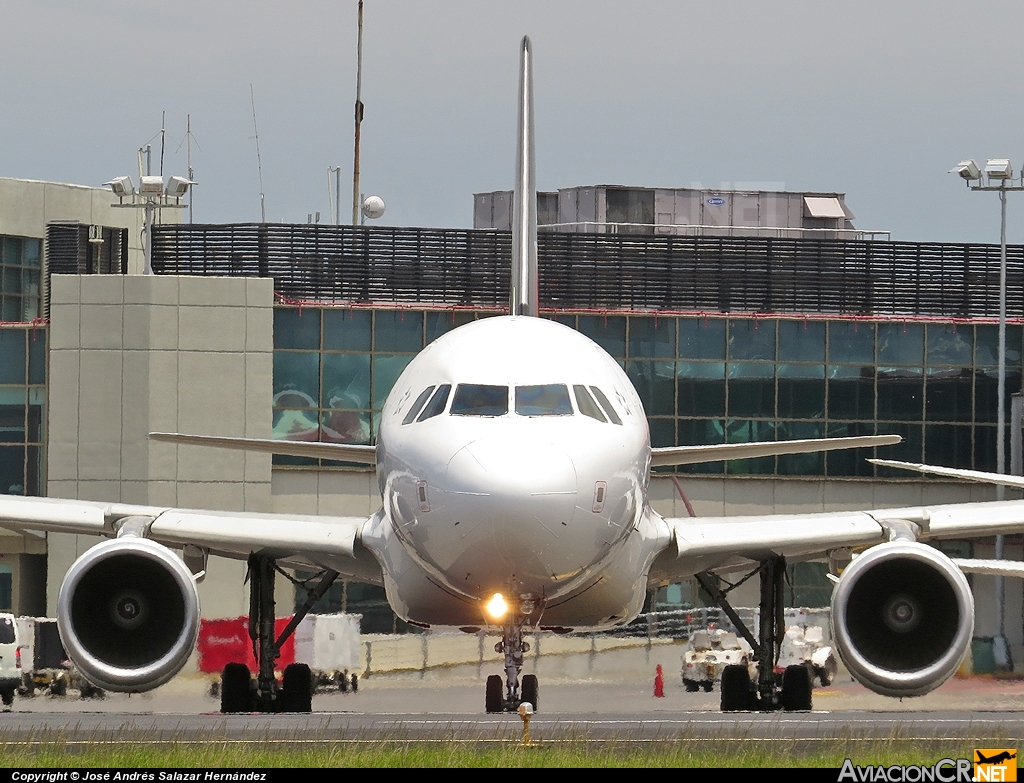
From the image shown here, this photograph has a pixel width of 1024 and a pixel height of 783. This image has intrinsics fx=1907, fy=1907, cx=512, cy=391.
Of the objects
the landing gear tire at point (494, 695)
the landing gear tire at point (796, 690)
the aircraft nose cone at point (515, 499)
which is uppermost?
the aircraft nose cone at point (515, 499)

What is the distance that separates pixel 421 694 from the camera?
33438 millimetres

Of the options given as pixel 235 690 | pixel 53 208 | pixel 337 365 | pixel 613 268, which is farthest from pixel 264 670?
pixel 53 208

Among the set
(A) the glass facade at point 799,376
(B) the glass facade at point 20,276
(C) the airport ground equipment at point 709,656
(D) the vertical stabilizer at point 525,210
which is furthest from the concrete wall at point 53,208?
(D) the vertical stabilizer at point 525,210

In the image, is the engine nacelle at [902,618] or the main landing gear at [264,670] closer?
the engine nacelle at [902,618]

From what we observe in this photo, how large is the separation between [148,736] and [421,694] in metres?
16.3

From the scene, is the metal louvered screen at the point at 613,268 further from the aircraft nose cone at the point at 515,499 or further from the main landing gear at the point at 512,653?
the aircraft nose cone at the point at 515,499

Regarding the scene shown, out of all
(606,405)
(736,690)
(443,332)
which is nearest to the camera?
(606,405)

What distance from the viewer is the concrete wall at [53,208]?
63938 mm

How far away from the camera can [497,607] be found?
19188 millimetres

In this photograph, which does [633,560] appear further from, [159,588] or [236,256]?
[236,256]

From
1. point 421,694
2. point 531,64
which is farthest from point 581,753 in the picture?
point 421,694

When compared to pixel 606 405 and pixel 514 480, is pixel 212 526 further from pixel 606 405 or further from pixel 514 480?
pixel 514 480

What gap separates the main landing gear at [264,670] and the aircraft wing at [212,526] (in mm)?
859

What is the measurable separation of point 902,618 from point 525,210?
891 cm
